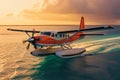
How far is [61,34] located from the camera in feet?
71.1

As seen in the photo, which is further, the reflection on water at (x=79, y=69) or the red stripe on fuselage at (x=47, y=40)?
the red stripe on fuselage at (x=47, y=40)

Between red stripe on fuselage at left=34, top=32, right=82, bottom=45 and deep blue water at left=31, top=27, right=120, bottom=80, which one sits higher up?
red stripe on fuselage at left=34, top=32, right=82, bottom=45

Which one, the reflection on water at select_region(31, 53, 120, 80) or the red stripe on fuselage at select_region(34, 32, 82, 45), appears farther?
the red stripe on fuselage at select_region(34, 32, 82, 45)

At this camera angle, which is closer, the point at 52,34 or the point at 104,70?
the point at 104,70

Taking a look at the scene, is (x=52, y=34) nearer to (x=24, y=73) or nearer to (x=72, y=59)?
(x=72, y=59)

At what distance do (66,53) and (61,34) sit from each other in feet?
8.87

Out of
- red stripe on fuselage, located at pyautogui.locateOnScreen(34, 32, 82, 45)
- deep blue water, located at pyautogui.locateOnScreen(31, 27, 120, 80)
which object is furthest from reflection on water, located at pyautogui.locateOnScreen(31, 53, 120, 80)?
red stripe on fuselage, located at pyautogui.locateOnScreen(34, 32, 82, 45)

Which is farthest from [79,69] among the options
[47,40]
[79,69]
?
[47,40]

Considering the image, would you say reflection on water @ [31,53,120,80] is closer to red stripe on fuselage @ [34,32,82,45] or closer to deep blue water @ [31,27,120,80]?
deep blue water @ [31,27,120,80]

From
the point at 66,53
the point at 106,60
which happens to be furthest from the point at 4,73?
the point at 106,60

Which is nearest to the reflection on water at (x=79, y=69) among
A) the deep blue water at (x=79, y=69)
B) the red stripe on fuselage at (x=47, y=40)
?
the deep blue water at (x=79, y=69)

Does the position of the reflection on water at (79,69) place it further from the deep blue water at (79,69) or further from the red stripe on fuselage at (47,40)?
the red stripe on fuselage at (47,40)

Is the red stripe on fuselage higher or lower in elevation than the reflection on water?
higher

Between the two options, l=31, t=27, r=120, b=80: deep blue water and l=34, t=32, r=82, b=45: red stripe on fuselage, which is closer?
l=31, t=27, r=120, b=80: deep blue water
